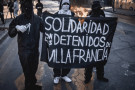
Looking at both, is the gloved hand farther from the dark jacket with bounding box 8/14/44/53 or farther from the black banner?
the black banner

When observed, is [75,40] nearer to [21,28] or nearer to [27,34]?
[27,34]

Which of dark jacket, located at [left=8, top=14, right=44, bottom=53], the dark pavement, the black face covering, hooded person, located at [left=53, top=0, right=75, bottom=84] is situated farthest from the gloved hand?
the dark pavement

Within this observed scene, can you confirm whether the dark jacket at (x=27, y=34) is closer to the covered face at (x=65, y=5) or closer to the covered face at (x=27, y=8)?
the covered face at (x=27, y=8)

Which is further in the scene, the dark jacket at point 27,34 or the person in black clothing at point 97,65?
the person in black clothing at point 97,65

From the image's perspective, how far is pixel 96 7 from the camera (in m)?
3.47

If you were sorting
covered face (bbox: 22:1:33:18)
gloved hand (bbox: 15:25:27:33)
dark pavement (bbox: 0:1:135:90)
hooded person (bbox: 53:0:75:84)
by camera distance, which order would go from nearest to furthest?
gloved hand (bbox: 15:25:27:33), covered face (bbox: 22:1:33:18), hooded person (bbox: 53:0:75:84), dark pavement (bbox: 0:1:135:90)

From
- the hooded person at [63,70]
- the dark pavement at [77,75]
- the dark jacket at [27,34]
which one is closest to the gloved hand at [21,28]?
the dark jacket at [27,34]

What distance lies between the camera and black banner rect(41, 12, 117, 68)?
3.08 meters

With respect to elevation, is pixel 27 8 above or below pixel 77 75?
above

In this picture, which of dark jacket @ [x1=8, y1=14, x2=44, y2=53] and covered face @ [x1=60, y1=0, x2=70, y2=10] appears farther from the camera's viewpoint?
covered face @ [x1=60, y1=0, x2=70, y2=10]

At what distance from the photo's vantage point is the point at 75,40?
318cm

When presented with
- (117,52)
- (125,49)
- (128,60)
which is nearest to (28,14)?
(128,60)

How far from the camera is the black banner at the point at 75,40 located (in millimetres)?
3078

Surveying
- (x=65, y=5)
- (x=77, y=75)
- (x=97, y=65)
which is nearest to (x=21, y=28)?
(x=65, y=5)
